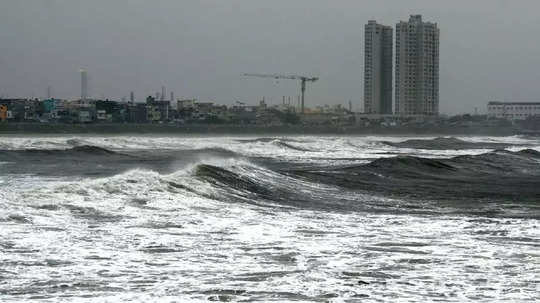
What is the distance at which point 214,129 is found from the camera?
118125 millimetres

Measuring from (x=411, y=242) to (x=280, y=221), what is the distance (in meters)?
2.99

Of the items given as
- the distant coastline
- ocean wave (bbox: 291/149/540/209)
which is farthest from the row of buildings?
ocean wave (bbox: 291/149/540/209)

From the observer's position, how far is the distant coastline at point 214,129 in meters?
101

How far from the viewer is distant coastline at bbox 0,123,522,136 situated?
101m

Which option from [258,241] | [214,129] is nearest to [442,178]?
[258,241]

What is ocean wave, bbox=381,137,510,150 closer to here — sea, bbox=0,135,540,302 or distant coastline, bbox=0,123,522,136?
distant coastline, bbox=0,123,522,136

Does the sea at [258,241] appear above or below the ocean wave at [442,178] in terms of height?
above

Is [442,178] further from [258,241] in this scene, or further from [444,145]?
[444,145]

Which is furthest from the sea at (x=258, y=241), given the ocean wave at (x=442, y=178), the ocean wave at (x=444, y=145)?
the ocean wave at (x=444, y=145)

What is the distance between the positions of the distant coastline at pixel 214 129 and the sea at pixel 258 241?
248ft

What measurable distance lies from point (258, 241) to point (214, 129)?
10668 centimetres

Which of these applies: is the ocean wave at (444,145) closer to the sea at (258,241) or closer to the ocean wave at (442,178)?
the ocean wave at (442,178)

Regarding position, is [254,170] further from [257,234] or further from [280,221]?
[257,234]

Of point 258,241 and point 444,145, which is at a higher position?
point 258,241
